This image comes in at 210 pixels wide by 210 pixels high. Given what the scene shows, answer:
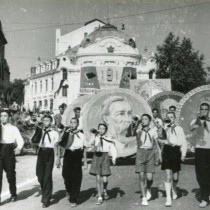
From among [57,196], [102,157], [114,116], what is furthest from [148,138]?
[114,116]

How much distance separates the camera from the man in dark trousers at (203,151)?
27.4ft

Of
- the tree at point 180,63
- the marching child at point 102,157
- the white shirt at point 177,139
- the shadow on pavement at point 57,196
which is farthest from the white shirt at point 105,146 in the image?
the tree at point 180,63

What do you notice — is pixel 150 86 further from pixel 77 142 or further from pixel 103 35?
pixel 103 35

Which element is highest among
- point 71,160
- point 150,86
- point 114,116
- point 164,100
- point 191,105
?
point 150,86

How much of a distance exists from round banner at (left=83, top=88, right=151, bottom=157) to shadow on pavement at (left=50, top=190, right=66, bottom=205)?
3983 millimetres

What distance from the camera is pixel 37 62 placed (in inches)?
3290

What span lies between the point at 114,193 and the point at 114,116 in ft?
14.2

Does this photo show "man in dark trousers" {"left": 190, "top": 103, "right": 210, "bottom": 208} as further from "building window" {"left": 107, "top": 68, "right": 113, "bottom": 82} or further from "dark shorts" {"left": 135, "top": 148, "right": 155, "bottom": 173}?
"building window" {"left": 107, "top": 68, "right": 113, "bottom": 82}

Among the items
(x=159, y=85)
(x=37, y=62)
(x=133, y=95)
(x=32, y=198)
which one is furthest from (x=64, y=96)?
(x=32, y=198)

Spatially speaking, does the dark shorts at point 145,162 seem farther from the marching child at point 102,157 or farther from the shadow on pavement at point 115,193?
the shadow on pavement at point 115,193

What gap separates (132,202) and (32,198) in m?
1.95

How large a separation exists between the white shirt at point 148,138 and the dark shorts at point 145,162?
0.37ft

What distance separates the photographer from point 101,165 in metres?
8.67

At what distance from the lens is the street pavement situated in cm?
806
